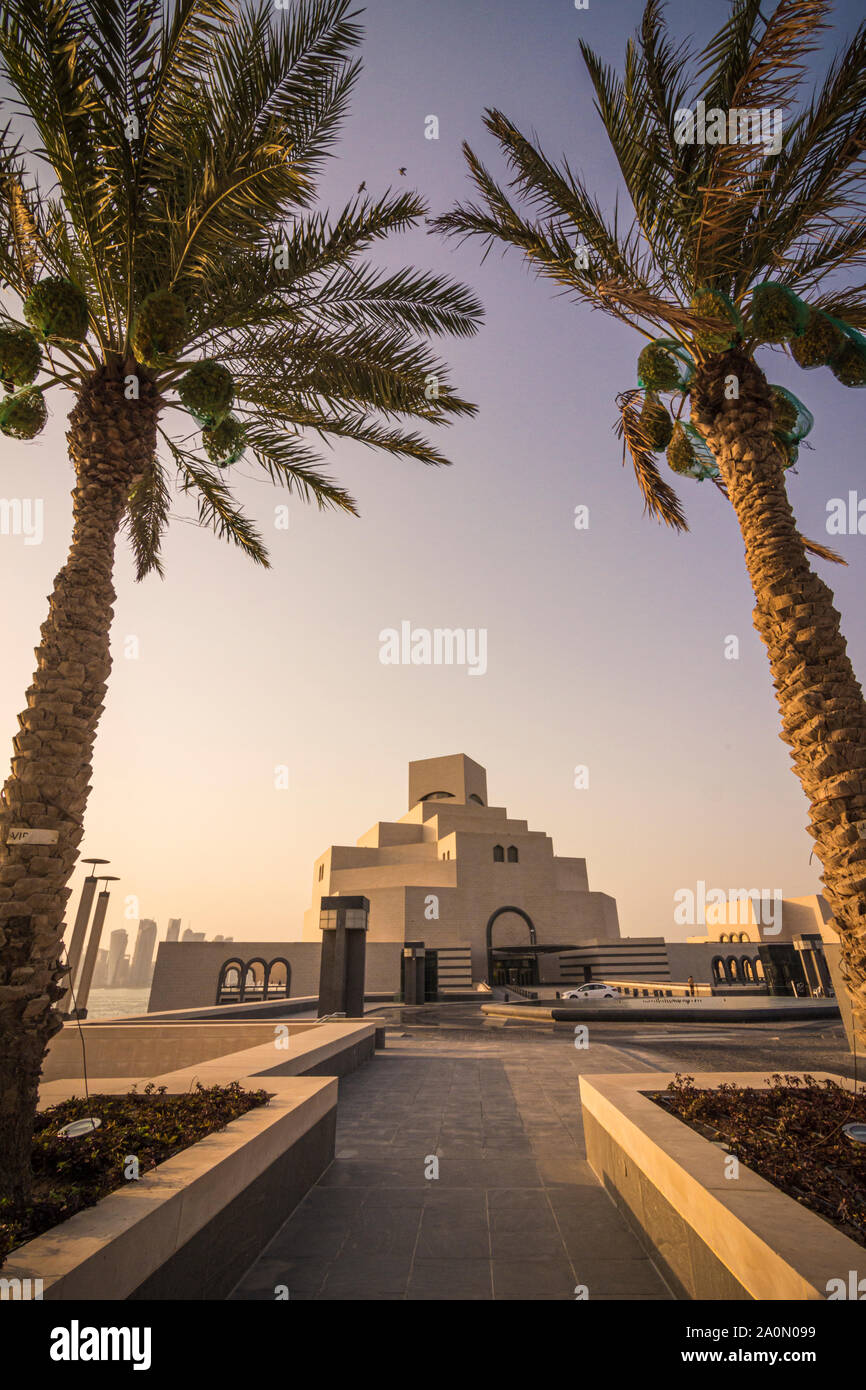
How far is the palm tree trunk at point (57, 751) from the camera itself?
3.60 m

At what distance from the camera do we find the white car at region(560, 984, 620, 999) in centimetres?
2711

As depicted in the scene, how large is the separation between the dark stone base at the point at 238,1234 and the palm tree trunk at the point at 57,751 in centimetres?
80

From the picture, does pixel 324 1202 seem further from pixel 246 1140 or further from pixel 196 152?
pixel 196 152

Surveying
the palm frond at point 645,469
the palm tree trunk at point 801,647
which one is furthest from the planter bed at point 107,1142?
the palm frond at point 645,469

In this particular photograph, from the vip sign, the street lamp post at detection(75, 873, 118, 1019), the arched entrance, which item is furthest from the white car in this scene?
the vip sign

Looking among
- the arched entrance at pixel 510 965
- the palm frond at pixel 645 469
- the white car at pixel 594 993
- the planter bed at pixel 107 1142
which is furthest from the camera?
the arched entrance at pixel 510 965

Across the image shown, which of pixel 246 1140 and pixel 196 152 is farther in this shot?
pixel 196 152

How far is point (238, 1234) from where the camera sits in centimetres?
337

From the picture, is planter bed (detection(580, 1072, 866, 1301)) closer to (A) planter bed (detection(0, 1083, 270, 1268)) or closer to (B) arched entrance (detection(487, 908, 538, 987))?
(A) planter bed (detection(0, 1083, 270, 1268))

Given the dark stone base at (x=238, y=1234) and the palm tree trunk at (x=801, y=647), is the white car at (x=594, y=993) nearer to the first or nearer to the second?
the palm tree trunk at (x=801, y=647)

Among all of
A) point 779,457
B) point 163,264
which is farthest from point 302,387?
point 779,457
